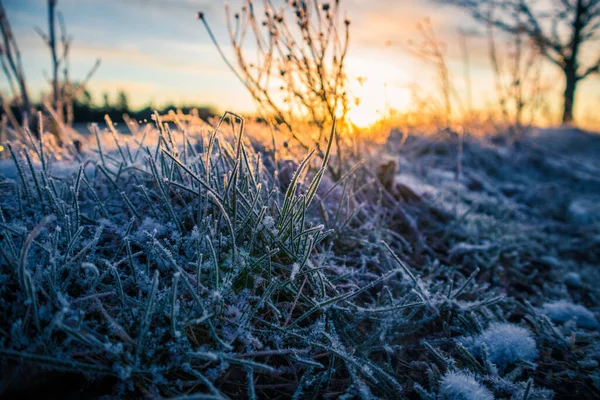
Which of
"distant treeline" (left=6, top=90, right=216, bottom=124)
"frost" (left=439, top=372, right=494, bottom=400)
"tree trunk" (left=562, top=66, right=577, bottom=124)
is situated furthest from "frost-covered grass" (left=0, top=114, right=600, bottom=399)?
"tree trunk" (left=562, top=66, right=577, bottom=124)

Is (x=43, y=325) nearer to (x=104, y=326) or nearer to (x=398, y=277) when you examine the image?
(x=104, y=326)

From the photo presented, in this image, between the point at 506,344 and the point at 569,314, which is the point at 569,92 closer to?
the point at 569,314

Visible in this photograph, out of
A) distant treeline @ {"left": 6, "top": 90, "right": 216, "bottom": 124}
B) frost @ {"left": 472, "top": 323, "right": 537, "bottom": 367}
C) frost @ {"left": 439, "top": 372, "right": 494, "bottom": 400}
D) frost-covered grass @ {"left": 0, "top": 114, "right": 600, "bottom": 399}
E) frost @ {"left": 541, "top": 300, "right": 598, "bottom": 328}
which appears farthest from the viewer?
distant treeline @ {"left": 6, "top": 90, "right": 216, "bottom": 124}

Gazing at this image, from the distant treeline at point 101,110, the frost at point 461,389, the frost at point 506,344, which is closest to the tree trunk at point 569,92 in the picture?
the distant treeline at point 101,110

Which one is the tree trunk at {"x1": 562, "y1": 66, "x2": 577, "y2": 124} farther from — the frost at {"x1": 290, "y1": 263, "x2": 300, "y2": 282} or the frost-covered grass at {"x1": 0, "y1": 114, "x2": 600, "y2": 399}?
the frost at {"x1": 290, "y1": 263, "x2": 300, "y2": 282}

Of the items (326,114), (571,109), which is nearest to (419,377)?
(326,114)
